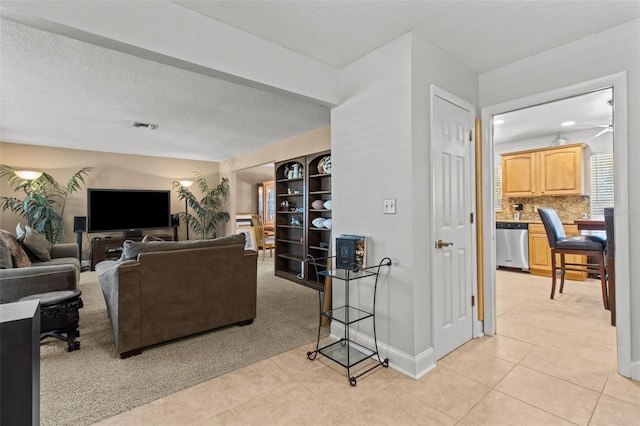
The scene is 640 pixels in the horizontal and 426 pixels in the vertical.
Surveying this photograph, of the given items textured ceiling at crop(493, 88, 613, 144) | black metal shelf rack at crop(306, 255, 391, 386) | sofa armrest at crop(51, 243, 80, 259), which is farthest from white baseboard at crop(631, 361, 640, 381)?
sofa armrest at crop(51, 243, 80, 259)

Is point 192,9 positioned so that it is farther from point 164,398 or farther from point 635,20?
point 635,20

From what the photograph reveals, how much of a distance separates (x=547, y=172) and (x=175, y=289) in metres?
5.85

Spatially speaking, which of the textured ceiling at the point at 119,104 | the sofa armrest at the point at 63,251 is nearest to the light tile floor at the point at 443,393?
the textured ceiling at the point at 119,104

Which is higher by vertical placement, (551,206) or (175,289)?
(551,206)

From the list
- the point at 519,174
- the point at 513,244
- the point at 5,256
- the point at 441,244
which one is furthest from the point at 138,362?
the point at 519,174

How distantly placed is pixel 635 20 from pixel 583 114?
8.53ft

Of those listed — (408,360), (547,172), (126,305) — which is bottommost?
(408,360)

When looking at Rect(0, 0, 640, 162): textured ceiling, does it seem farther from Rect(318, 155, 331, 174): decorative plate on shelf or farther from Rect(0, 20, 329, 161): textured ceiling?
Rect(318, 155, 331, 174): decorative plate on shelf

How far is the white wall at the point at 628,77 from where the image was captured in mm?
2012

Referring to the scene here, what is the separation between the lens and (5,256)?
3.01 m

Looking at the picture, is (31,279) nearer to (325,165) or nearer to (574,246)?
(325,165)

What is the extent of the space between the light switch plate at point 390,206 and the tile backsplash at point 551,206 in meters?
4.66

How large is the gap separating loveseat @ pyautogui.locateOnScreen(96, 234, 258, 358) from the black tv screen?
3755 mm

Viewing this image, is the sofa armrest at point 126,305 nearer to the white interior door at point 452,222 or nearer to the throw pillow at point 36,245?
the white interior door at point 452,222
